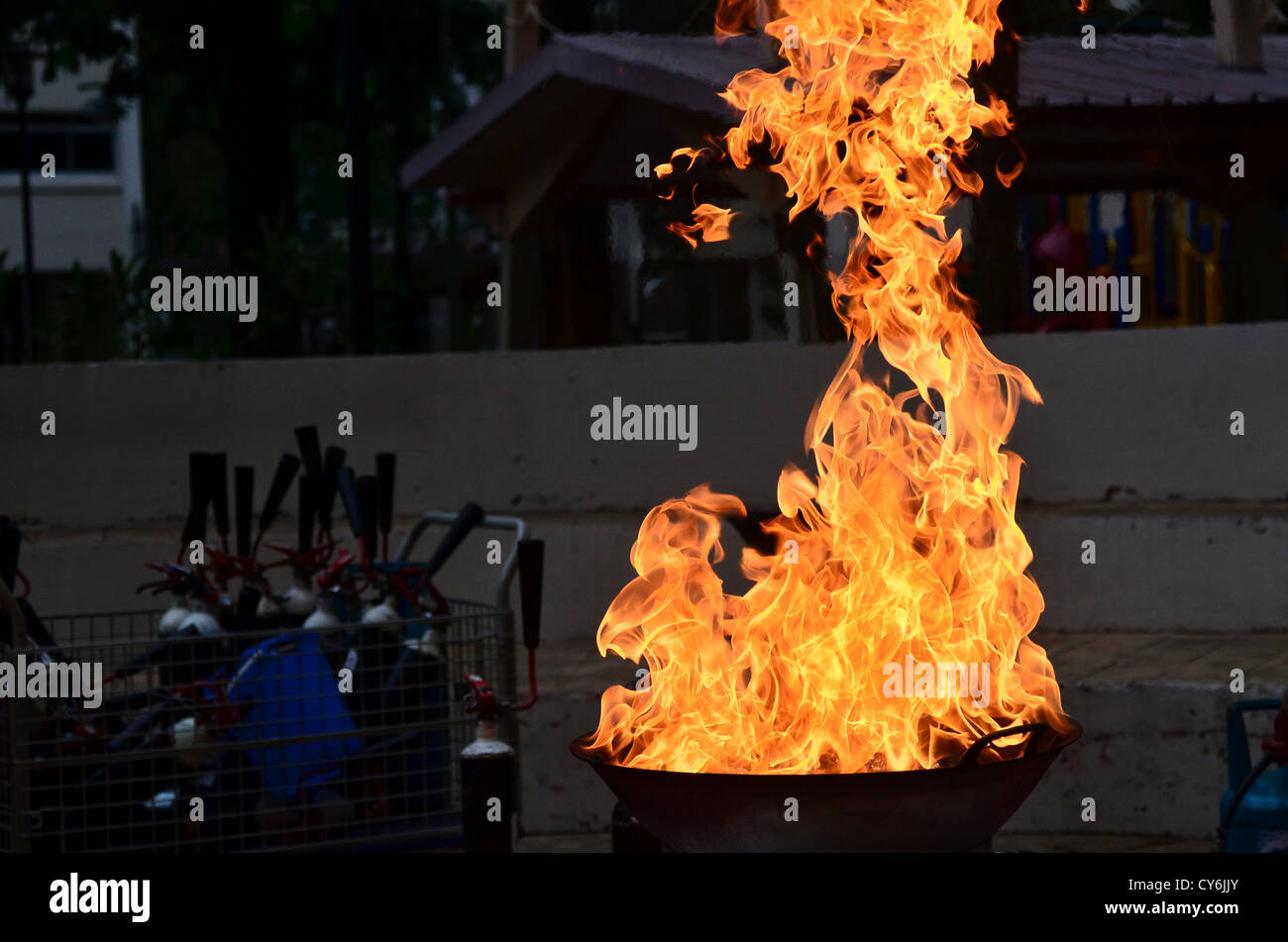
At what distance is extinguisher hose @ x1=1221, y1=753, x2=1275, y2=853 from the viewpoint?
325 cm

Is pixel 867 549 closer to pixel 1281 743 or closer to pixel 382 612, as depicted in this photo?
pixel 1281 743

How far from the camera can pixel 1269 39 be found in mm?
10695

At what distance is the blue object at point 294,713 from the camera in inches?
141

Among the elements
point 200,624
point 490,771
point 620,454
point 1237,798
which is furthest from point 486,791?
point 620,454

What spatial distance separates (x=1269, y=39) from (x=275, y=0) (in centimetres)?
816

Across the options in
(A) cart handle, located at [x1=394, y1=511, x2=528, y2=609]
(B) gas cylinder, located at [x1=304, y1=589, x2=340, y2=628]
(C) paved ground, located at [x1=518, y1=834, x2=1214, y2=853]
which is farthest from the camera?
(C) paved ground, located at [x1=518, y1=834, x2=1214, y2=853]

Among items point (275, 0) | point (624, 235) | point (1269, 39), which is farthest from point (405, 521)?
point (275, 0)

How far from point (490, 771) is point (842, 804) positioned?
3.61 ft

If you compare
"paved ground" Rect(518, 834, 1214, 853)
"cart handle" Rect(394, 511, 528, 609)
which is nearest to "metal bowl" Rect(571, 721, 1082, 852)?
"cart handle" Rect(394, 511, 528, 609)

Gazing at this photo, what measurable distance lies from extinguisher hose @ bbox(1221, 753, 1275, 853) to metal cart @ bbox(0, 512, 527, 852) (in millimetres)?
1727

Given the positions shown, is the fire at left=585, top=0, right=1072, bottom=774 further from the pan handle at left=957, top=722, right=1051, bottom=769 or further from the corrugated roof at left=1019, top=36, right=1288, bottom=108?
the corrugated roof at left=1019, top=36, right=1288, bottom=108

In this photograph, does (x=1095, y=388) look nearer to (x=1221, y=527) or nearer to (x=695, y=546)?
(x=1221, y=527)

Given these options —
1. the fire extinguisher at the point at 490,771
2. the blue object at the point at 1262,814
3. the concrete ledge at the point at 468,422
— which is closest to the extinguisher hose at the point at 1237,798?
the blue object at the point at 1262,814

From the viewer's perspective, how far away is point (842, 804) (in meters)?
2.61
